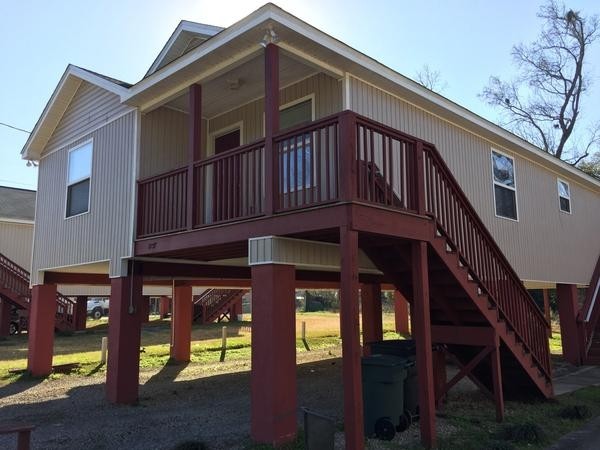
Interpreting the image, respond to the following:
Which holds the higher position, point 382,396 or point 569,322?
point 569,322

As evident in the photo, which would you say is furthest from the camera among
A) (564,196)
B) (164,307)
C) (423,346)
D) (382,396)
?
(164,307)

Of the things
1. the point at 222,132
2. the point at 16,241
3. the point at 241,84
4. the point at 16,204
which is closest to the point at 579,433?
the point at 241,84

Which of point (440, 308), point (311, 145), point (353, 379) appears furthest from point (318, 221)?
point (440, 308)

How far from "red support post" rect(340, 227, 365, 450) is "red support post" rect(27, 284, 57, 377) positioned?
9.40 metres

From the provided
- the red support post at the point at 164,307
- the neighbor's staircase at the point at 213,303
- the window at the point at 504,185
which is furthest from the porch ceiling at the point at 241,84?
the red support post at the point at 164,307

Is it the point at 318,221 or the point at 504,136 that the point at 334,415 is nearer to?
the point at 318,221

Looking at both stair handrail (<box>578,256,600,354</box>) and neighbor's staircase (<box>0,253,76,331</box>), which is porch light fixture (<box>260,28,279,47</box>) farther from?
neighbor's staircase (<box>0,253,76,331</box>)

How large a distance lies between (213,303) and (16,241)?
11.0 metres

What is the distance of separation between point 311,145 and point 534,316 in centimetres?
536

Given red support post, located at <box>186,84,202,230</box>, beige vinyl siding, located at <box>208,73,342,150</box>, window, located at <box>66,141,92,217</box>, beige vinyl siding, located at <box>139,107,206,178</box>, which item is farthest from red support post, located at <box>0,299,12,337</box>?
red support post, located at <box>186,84,202,230</box>

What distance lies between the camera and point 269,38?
686cm

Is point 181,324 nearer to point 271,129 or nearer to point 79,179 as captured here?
point 79,179

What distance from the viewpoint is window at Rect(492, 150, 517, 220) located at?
39.2 feet

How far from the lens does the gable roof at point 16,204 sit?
24.0m
